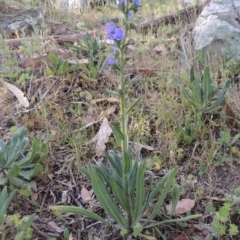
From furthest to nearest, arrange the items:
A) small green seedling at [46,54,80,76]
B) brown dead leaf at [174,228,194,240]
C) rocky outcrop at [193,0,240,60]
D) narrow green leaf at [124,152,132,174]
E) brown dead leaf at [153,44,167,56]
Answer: brown dead leaf at [153,44,167,56], rocky outcrop at [193,0,240,60], small green seedling at [46,54,80,76], brown dead leaf at [174,228,194,240], narrow green leaf at [124,152,132,174]

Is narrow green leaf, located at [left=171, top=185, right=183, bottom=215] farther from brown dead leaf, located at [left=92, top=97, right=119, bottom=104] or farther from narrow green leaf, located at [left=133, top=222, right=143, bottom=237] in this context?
brown dead leaf, located at [left=92, top=97, right=119, bottom=104]

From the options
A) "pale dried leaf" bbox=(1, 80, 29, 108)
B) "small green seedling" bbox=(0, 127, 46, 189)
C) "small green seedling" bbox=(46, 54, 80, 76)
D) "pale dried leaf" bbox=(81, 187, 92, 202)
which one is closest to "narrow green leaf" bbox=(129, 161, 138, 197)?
"pale dried leaf" bbox=(81, 187, 92, 202)

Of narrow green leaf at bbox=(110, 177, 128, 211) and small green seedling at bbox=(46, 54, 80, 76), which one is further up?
small green seedling at bbox=(46, 54, 80, 76)

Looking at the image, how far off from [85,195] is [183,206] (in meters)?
0.51

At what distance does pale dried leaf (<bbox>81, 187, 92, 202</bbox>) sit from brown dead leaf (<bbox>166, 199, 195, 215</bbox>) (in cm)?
41

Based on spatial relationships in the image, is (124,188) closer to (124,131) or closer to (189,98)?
(124,131)

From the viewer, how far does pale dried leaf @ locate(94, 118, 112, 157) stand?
230 cm

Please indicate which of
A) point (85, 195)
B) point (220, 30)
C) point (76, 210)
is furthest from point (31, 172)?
point (220, 30)

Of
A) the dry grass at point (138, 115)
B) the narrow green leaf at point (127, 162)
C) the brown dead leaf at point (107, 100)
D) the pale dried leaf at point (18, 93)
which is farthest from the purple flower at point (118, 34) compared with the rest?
the pale dried leaf at point (18, 93)

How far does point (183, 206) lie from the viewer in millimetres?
1957

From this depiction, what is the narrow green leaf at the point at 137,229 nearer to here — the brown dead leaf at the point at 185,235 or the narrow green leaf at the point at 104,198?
the narrow green leaf at the point at 104,198

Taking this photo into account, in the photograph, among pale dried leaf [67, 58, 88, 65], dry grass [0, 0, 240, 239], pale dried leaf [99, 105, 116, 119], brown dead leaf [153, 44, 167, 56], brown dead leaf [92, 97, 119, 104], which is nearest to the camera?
dry grass [0, 0, 240, 239]

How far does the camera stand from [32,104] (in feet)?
8.81

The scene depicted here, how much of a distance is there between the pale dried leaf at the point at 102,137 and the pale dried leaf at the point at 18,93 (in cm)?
57
